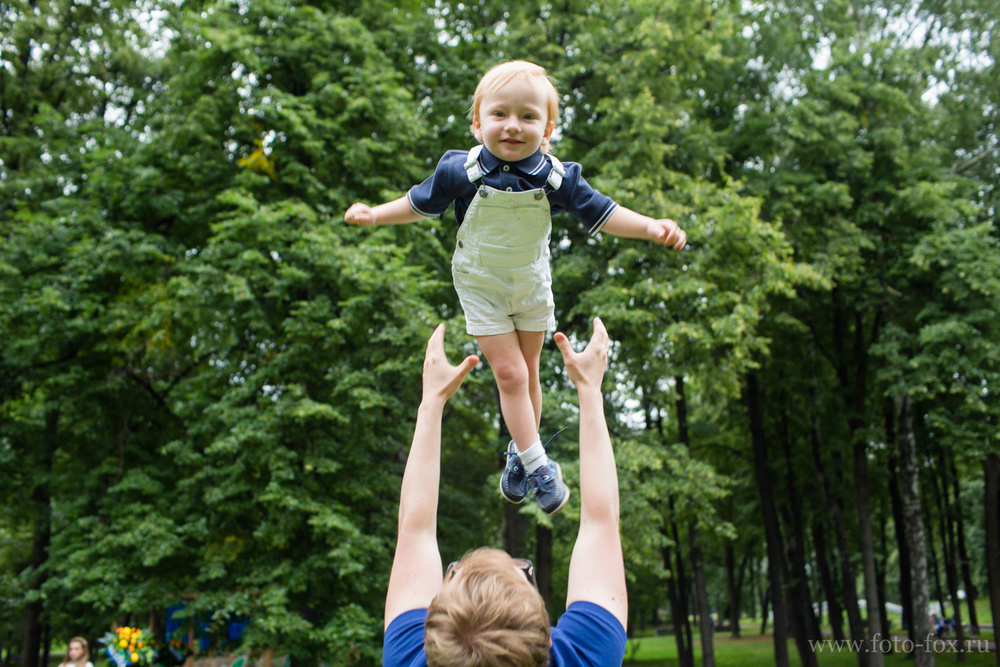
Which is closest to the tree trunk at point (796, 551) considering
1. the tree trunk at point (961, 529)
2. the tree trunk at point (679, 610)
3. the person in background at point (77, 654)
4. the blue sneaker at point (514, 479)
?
the tree trunk at point (679, 610)

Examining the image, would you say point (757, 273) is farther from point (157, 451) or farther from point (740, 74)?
point (157, 451)

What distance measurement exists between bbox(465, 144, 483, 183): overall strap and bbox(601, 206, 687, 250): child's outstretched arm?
0.47 meters

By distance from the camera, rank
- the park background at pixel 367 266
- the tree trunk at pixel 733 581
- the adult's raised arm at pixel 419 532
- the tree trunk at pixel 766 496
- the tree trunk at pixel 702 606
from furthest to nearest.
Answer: the tree trunk at pixel 733 581
the tree trunk at pixel 766 496
the tree trunk at pixel 702 606
the park background at pixel 367 266
the adult's raised arm at pixel 419 532

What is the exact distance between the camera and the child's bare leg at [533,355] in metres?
2.94

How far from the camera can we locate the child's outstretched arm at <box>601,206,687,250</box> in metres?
2.53

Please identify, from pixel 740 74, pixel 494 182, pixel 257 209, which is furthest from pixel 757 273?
pixel 494 182

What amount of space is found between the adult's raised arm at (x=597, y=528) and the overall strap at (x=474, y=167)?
3.14 feet

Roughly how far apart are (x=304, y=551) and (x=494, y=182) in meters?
8.84

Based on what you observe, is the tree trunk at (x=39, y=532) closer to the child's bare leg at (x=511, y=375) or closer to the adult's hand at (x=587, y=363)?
the child's bare leg at (x=511, y=375)

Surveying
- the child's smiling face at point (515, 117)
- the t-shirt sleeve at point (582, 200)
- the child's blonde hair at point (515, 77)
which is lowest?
the t-shirt sleeve at point (582, 200)

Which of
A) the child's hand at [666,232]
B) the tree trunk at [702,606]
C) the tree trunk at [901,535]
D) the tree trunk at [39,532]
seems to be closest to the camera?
the child's hand at [666,232]

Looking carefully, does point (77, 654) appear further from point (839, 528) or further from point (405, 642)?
point (839, 528)

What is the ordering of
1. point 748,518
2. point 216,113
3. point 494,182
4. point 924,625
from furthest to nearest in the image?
1. point 748,518
2. point 924,625
3. point 216,113
4. point 494,182

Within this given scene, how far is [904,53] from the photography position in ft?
41.3
